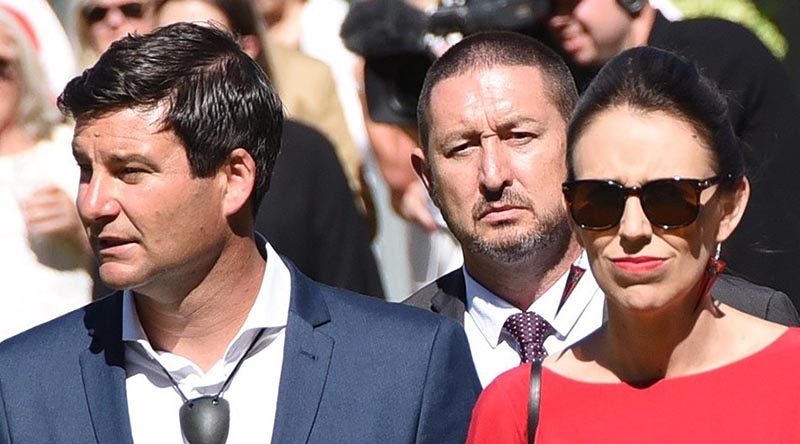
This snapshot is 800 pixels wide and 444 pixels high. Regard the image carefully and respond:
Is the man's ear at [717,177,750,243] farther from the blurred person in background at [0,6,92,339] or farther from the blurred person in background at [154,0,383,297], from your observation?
the blurred person in background at [0,6,92,339]

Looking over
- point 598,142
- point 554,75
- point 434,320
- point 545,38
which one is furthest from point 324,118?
point 598,142

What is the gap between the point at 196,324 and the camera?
3.86 m

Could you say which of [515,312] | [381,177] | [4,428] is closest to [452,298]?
[515,312]

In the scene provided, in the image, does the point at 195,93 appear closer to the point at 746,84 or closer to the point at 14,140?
the point at 746,84

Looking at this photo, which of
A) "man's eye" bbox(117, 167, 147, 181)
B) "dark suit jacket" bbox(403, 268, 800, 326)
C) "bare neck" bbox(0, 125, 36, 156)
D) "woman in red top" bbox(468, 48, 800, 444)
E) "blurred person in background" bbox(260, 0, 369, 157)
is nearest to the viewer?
"woman in red top" bbox(468, 48, 800, 444)

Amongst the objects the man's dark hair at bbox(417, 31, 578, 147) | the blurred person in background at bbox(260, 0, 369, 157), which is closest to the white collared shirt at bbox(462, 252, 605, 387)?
the man's dark hair at bbox(417, 31, 578, 147)

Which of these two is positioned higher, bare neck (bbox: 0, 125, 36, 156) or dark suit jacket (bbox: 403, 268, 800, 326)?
bare neck (bbox: 0, 125, 36, 156)

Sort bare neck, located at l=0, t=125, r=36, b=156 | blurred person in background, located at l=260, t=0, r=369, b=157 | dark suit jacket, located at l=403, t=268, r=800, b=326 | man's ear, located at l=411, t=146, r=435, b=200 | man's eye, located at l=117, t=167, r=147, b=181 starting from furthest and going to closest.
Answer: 1. blurred person in background, located at l=260, t=0, r=369, b=157
2. bare neck, located at l=0, t=125, r=36, b=156
3. man's ear, located at l=411, t=146, r=435, b=200
4. dark suit jacket, located at l=403, t=268, r=800, b=326
5. man's eye, located at l=117, t=167, r=147, b=181

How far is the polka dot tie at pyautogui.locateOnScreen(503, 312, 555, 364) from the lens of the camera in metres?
4.20

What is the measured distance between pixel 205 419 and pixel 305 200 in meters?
1.69

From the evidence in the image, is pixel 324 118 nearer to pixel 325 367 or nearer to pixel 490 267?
pixel 490 267

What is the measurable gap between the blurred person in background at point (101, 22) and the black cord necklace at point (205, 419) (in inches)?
84.7

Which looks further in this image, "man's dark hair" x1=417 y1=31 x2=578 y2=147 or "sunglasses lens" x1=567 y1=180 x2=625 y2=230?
"man's dark hair" x1=417 y1=31 x2=578 y2=147

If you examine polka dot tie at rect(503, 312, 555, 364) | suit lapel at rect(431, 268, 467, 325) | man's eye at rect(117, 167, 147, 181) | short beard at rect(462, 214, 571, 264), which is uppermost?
man's eye at rect(117, 167, 147, 181)
